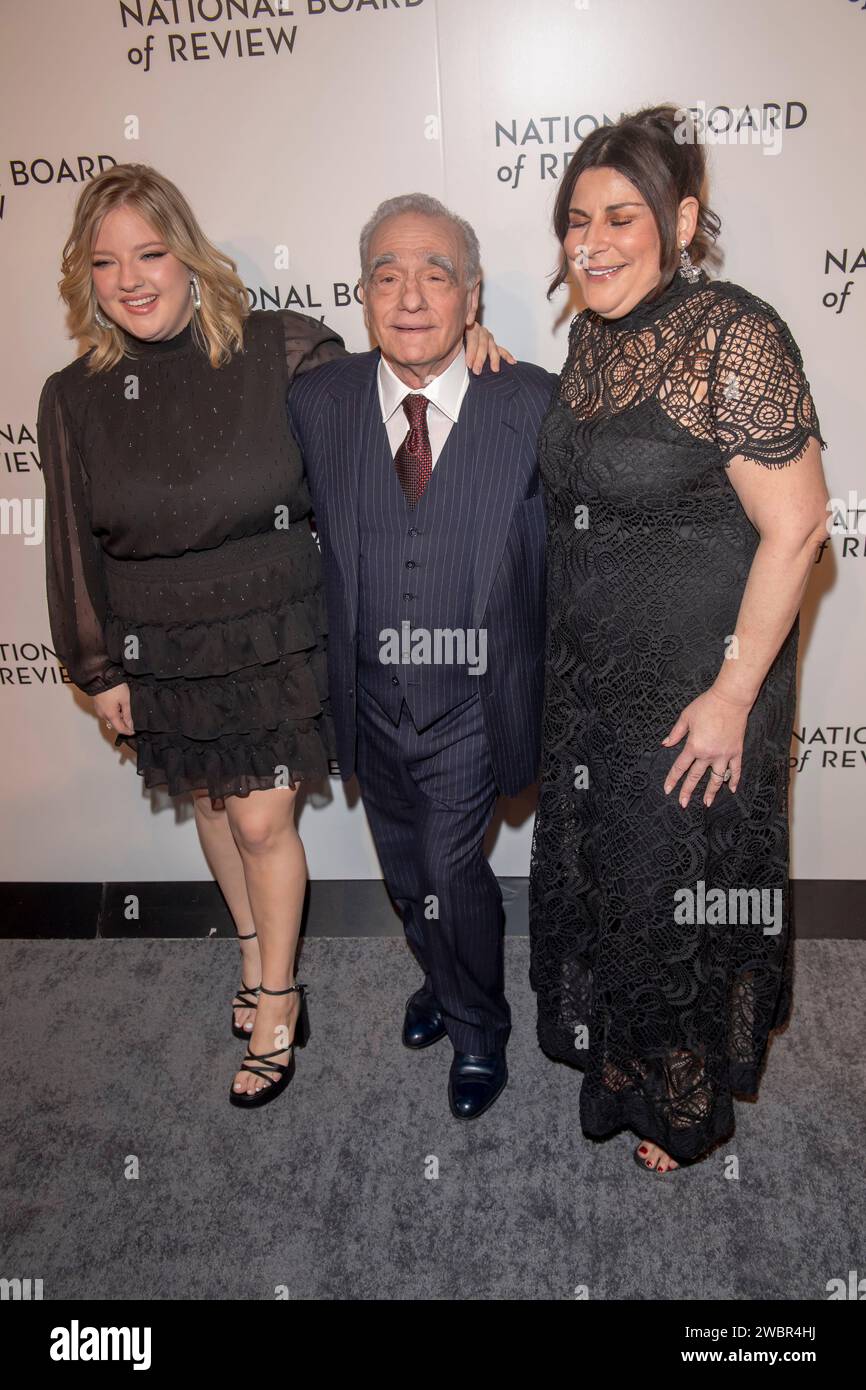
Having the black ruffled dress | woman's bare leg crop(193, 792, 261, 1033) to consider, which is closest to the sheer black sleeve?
the black ruffled dress

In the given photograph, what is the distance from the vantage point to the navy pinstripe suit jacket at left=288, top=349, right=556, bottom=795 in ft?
6.39

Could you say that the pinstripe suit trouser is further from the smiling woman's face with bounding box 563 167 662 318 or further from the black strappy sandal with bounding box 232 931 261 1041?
the smiling woman's face with bounding box 563 167 662 318

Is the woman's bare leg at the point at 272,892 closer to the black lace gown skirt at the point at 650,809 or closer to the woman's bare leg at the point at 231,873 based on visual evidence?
the woman's bare leg at the point at 231,873

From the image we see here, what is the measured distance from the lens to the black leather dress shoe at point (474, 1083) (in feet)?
7.71

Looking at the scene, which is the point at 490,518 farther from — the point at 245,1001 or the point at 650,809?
the point at 245,1001

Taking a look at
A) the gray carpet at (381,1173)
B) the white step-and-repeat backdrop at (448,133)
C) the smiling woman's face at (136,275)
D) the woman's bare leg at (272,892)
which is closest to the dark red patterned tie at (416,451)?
the smiling woman's face at (136,275)

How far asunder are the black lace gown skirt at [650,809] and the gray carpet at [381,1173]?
176 millimetres

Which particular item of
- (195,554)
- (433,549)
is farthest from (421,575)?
(195,554)

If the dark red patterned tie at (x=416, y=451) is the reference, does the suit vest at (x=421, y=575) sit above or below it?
below

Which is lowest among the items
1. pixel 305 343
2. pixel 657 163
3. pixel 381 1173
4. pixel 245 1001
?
pixel 381 1173

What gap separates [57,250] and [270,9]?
2.41ft

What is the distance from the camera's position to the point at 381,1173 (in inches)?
88.2

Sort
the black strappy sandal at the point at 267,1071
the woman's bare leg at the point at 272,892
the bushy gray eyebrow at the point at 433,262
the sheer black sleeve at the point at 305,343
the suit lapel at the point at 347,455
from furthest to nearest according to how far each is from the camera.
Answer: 1. the black strappy sandal at the point at 267,1071
2. the woman's bare leg at the point at 272,892
3. the sheer black sleeve at the point at 305,343
4. the suit lapel at the point at 347,455
5. the bushy gray eyebrow at the point at 433,262

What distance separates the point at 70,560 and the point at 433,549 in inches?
31.5
